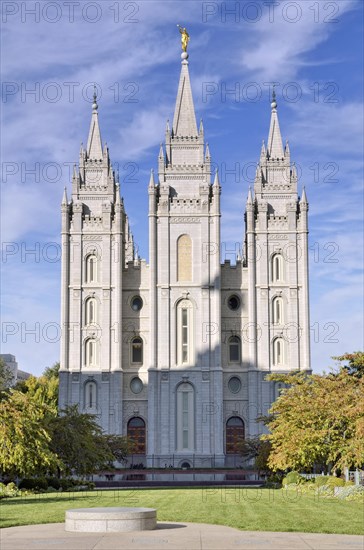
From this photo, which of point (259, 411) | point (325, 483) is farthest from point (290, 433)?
point (259, 411)

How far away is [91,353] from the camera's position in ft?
251

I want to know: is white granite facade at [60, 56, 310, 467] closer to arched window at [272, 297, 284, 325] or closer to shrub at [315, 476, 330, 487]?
arched window at [272, 297, 284, 325]

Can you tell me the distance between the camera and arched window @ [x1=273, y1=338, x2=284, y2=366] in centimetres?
7575

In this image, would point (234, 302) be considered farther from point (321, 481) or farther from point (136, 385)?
point (321, 481)

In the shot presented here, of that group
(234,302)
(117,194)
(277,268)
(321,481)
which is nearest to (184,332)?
(234,302)

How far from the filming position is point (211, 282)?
76000 mm

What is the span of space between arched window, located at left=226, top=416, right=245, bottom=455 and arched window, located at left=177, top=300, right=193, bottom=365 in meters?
6.35

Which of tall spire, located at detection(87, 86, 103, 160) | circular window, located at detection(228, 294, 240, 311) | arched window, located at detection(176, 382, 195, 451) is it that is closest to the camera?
arched window, located at detection(176, 382, 195, 451)

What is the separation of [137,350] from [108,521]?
56939mm

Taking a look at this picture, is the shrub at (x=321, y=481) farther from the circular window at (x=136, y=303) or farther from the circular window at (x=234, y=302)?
the circular window at (x=136, y=303)

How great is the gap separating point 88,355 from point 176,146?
2029 cm

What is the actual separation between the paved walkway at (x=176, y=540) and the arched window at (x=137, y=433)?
5354 centimetres

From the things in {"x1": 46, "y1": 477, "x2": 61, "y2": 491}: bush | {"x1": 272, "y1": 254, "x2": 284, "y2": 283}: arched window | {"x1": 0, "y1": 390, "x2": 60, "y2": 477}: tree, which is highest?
{"x1": 272, "y1": 254, "x2": 284, "y2": 283}: arched window

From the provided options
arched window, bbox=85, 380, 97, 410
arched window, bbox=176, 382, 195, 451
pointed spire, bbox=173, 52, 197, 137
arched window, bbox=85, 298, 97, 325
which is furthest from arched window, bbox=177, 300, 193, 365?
pointed spire, bbox=173, 52, 197, 137
